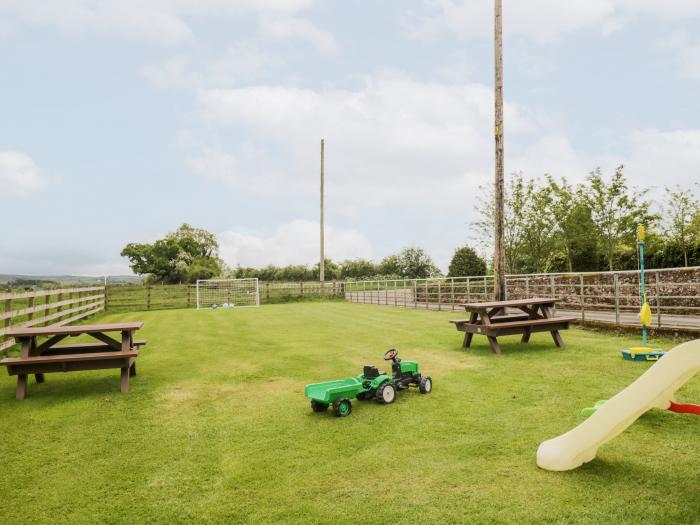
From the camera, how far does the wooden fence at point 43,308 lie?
30.6 ft

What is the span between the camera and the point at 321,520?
273 centimetres

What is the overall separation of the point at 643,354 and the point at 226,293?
25040mm

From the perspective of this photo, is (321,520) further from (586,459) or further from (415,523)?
(586,459)

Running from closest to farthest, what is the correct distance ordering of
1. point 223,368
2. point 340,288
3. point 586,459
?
point 586,459
point 223,368
point 340,288

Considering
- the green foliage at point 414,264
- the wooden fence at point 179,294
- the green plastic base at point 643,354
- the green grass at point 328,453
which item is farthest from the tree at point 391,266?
the green grass at point 328,453

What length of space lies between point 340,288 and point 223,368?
26.1 metres

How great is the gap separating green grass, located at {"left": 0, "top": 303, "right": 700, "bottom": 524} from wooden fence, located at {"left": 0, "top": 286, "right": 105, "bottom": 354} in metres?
2.92

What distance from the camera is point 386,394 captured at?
5.16 meters

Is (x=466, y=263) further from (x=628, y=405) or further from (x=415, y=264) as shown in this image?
(x=628, y=405)

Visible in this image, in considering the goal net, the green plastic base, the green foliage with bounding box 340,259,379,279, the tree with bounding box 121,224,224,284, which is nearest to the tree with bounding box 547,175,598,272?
the goal net

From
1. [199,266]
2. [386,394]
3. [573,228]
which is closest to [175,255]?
[199,266]

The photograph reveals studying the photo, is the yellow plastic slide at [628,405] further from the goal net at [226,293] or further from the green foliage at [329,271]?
the green foliage at [329,271]

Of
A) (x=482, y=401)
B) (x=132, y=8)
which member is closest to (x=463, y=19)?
(x=132, y=8)

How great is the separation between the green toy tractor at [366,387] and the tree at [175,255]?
2271 inches
